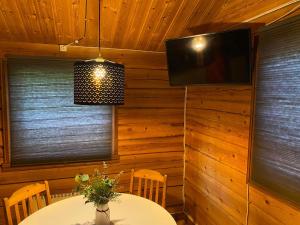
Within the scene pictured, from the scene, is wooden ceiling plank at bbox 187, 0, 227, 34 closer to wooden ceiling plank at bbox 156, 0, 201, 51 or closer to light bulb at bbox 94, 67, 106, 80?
wooden ceiling plank at bbox 156, 0, 201, 51

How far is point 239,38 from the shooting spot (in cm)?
195

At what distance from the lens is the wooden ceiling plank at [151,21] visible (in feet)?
7.51

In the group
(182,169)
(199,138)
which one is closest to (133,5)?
(199,138)

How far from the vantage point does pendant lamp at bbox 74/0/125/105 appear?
4.84ft

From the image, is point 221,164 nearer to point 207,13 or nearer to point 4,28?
point 207,13

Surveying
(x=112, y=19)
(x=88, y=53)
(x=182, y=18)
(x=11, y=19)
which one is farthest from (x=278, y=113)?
(x=11, y=19)

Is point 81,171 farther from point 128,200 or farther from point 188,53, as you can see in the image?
point 188,53

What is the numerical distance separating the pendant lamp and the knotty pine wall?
1.26m

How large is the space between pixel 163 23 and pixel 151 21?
126 millimetres

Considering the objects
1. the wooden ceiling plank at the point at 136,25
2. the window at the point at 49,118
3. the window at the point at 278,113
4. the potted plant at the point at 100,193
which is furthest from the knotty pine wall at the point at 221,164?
the potted plant at the point at 100,193

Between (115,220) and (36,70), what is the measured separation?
177 centimetres

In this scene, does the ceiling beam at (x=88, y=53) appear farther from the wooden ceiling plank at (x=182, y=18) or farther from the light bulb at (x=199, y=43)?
the light bulb at (x=199, y=43)

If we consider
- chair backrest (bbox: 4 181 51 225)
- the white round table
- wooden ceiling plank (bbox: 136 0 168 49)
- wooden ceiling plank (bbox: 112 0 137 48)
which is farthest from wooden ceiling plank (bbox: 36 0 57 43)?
the white round table

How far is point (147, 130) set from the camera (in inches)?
126
